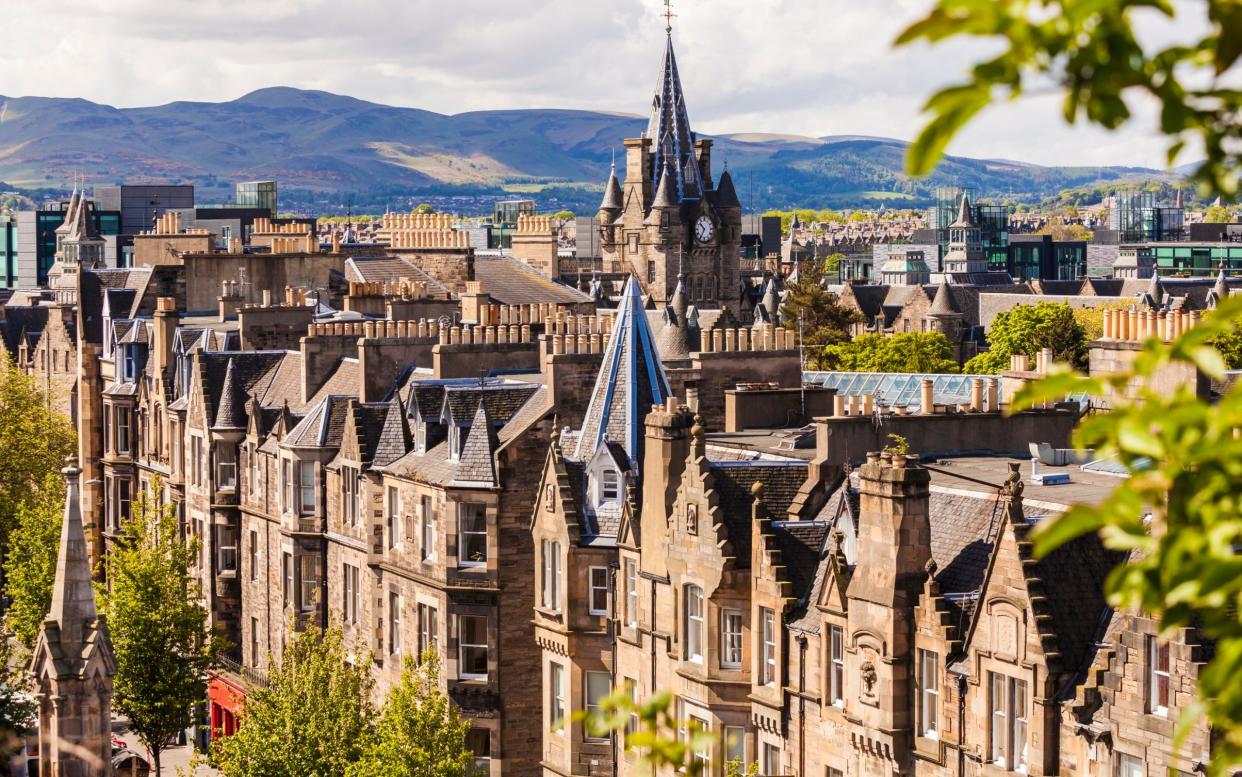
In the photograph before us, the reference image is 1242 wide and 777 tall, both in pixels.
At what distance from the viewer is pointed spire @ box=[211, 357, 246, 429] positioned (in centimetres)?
7000

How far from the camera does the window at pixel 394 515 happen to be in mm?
54344

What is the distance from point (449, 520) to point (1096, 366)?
16246 millimetres

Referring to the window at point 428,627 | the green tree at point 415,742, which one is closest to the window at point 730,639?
the green tree at point 415,742

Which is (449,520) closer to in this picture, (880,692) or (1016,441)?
(1016,441)

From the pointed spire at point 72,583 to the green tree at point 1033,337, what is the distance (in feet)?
292

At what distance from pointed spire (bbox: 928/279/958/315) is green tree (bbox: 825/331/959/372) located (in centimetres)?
3600

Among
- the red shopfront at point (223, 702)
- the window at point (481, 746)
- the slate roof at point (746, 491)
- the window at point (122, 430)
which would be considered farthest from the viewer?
the window at point (122, 430)

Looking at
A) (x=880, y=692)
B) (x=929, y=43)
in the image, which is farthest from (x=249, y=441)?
(x=929, y=43)

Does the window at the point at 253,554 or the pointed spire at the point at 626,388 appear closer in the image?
the pointed spire at the point at 626,388

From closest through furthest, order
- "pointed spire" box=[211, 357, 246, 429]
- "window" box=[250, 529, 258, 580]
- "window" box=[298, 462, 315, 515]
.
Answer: "window" box=[298, 462, 315, 515] → "window" box=[250, 529, 258, 580] → "pointed spire" box=[211, 357, 246, 429]

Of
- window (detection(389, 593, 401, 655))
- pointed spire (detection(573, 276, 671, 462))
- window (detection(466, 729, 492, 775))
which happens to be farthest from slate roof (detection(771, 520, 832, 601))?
window (detection(389, 593, 401, 655))

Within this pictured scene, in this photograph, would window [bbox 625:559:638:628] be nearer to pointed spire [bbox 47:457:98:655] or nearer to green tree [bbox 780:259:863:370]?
pointed spire [bbox 47:457:98:655]

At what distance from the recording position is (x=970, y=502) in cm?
3544

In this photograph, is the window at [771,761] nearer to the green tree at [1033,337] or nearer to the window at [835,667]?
the window at [835,667]
